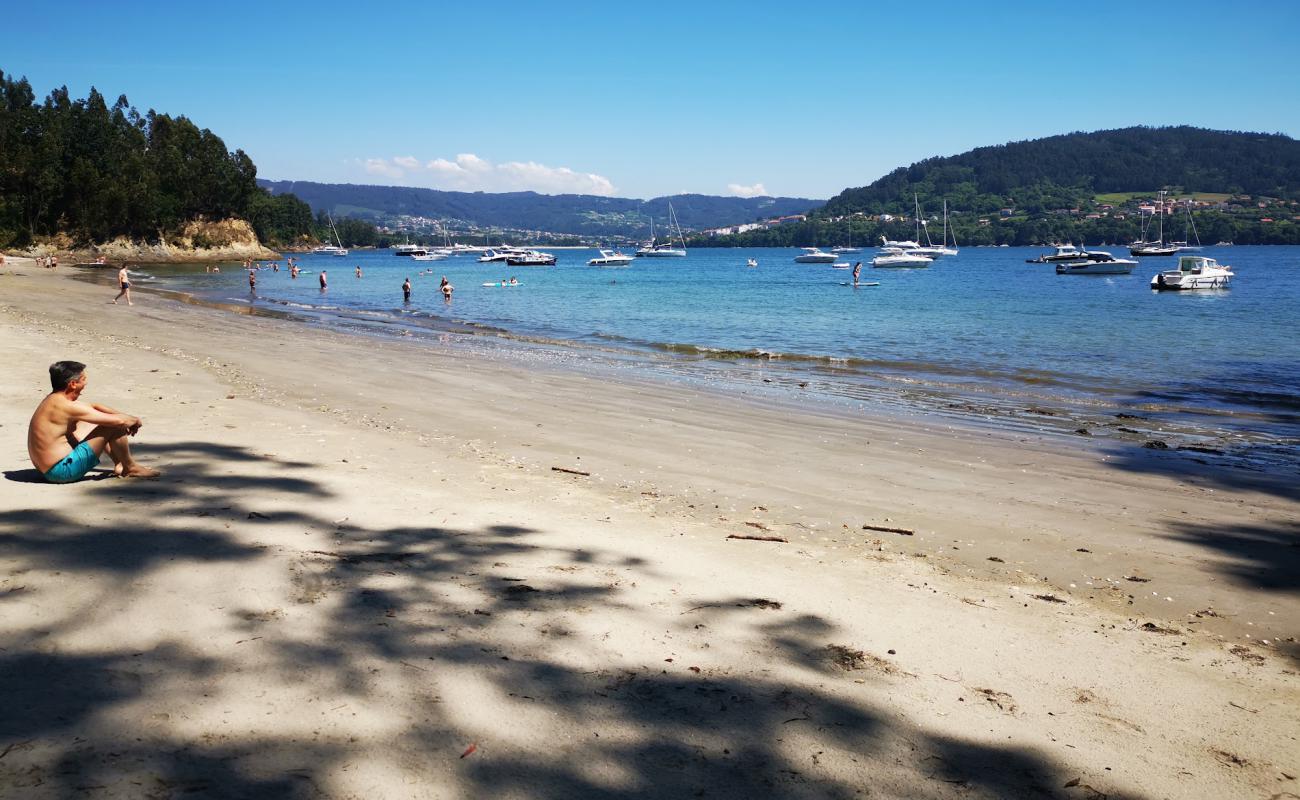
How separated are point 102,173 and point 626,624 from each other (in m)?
138

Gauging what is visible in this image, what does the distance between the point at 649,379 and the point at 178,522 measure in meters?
15.1

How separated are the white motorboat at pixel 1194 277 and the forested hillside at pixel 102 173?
11941cm

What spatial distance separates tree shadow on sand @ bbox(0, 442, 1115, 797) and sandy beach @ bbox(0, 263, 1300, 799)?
18 millimetres

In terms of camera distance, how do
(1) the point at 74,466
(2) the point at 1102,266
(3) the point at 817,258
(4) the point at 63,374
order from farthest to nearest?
(3) the point at 817,258
(2) the point at 1102,266
(4) the point at 63,374
(1) the point at 74,466

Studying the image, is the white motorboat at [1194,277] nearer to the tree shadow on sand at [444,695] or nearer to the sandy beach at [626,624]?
the sandy beach at [626,624]

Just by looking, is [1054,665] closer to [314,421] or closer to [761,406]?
[314,421]

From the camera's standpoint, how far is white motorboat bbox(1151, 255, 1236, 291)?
2544 inches

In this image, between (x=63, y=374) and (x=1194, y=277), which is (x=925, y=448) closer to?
(x=63, y=374)

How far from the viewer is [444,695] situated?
4.10 meters

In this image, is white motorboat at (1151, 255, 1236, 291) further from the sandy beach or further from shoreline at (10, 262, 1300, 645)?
the sandy beach

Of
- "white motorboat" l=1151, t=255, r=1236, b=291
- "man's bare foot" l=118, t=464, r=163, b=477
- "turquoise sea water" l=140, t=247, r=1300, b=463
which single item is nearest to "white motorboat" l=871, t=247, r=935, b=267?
"turquoise sea water" l=140, t=247, r=1300, b=463

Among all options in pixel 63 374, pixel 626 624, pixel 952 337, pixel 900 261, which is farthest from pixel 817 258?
pixel 626 624

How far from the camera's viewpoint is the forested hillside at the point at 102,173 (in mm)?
100625

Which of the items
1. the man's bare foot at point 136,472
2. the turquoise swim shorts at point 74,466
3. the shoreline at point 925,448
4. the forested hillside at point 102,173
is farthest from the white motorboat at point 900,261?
the turquoise swim shorts at point 74,466
